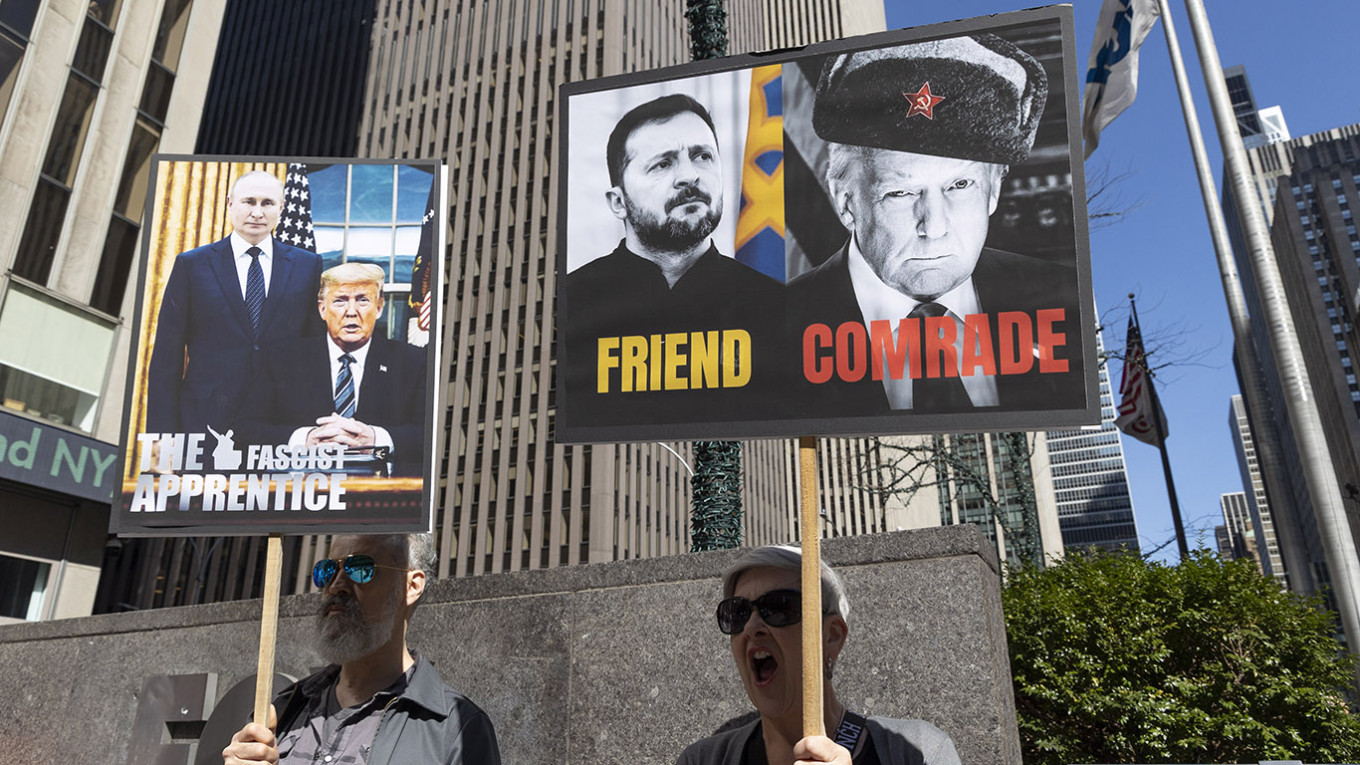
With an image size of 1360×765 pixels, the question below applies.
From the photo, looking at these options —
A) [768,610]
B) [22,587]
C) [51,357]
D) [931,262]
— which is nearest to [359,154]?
[51,357]

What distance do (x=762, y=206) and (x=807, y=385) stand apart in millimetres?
697

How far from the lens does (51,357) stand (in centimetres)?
1784

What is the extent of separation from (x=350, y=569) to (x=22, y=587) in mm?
16254

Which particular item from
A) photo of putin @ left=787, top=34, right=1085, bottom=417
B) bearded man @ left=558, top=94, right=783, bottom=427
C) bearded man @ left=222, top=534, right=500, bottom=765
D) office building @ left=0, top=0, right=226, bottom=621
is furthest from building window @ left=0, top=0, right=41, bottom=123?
photo of putin @ left=787, top=34, right=1085, bottom=417

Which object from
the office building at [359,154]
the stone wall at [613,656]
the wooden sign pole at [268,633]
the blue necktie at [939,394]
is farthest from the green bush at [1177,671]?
the office building at [359,154]

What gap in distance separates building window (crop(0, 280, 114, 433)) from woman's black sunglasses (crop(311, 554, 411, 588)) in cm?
1650

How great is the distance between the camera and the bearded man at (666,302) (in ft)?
11.4

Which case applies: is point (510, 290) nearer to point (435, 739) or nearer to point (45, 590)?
point (45, 590)

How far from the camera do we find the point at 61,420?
17.8m

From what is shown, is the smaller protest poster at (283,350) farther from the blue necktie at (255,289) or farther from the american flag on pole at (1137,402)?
the american flag on pole at (1137,402)

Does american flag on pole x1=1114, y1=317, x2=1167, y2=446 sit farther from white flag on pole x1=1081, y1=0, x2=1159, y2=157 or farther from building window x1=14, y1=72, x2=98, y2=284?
building window x1=14, y1=72, x2=98, y2=284

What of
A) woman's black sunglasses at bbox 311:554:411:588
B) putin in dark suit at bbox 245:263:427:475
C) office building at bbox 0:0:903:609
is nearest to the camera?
woman's black sunglasses at bbox 311:554:411:588

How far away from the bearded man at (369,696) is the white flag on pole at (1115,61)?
12.7 meters

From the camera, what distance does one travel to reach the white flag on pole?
45.6ft
